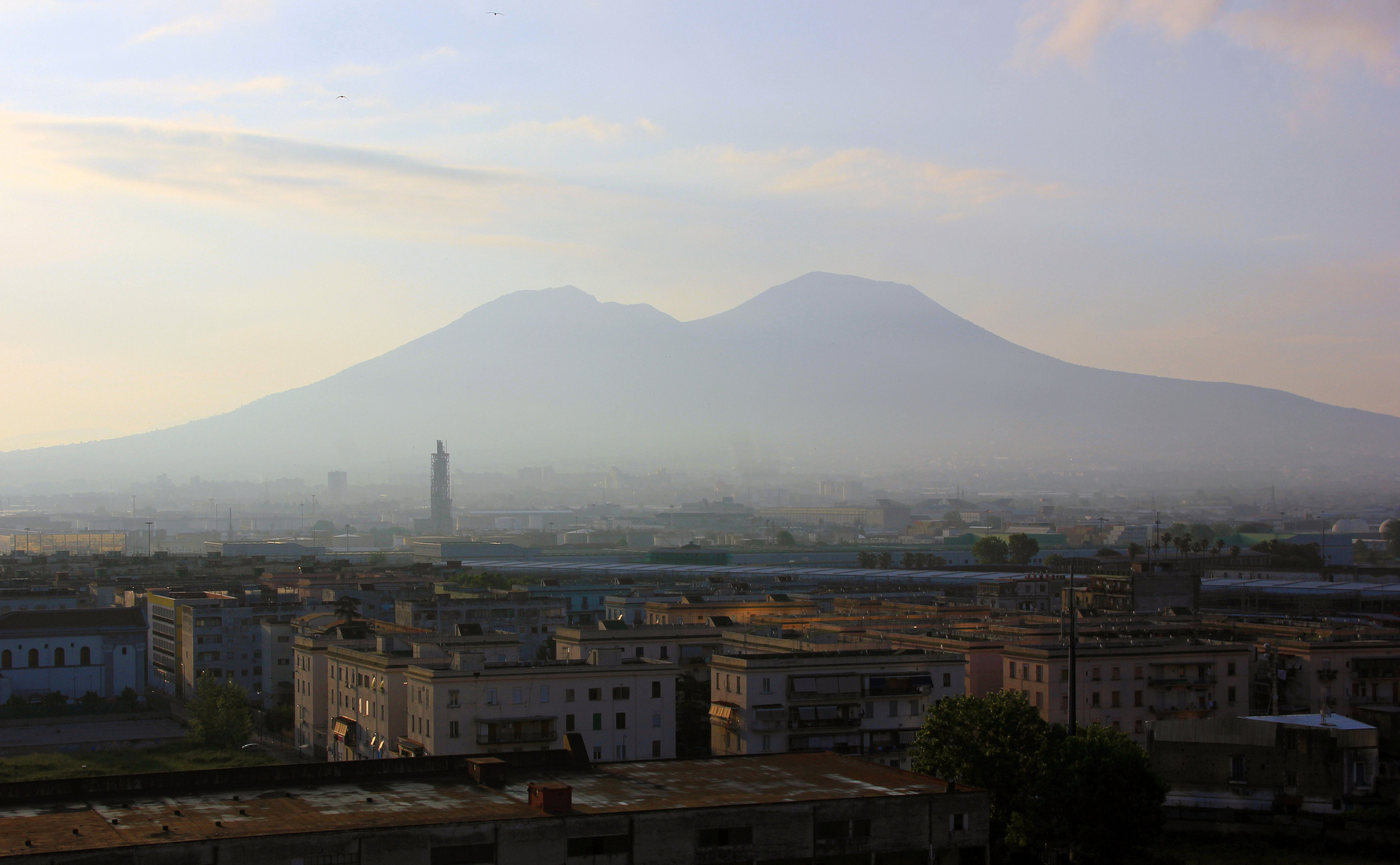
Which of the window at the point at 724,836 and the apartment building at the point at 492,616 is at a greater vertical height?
the window at the point at 724,836

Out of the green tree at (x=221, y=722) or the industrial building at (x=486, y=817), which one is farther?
the green tree at (x=221, y=722)

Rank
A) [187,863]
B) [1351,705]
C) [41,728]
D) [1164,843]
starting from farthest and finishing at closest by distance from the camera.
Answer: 1. [41,728]
2. [1351,705]
3. [1164,843]
4. [187,863]

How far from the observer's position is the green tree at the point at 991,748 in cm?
2227

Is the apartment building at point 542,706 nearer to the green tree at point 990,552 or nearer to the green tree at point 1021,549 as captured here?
the green tree at point 990,552

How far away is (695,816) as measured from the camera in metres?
16.3

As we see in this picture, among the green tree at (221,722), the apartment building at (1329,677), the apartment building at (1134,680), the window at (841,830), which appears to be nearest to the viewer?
the window at (841,830)

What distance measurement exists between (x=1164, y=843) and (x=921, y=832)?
28.9ft

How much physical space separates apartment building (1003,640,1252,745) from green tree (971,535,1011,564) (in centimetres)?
7109

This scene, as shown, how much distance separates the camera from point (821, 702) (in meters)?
26.9

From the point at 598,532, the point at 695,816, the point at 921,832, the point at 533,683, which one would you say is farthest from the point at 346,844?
the point at 598,532

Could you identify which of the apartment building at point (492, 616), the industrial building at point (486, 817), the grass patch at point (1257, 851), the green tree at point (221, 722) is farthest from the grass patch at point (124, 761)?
the grass patch at point (1257, 851)

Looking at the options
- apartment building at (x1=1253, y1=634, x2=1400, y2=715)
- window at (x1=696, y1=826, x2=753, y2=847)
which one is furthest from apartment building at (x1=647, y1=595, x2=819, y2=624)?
window at (x1=696, y1=826, x2=753, y2=847)

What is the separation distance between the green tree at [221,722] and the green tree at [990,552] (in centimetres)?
7160

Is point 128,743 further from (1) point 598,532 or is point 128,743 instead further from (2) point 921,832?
(1) point 598,532
